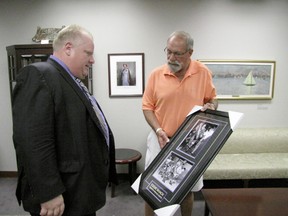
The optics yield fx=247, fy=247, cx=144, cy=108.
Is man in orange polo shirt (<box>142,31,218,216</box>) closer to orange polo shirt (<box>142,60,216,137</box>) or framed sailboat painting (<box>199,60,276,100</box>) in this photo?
orange polo shirt (<box>142,60,216,137</box>)

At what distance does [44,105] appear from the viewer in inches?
39.9

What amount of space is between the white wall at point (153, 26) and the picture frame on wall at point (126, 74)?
73 mm

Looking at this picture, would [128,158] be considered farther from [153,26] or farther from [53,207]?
[53,207]

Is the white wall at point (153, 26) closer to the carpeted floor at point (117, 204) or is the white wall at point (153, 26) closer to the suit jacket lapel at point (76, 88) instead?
the carpeted floor at point (117, 204)

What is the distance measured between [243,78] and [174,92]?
6.22ft

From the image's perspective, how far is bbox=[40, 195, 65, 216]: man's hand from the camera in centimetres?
106

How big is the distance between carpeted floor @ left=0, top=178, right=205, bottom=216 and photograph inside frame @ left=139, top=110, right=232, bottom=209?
1.36m

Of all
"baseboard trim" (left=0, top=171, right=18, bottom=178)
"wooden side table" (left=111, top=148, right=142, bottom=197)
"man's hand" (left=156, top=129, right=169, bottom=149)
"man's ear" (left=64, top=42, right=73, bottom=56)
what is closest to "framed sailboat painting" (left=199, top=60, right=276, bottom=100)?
"wooden side table" (left=111, top=148, right=142, bottom=197)

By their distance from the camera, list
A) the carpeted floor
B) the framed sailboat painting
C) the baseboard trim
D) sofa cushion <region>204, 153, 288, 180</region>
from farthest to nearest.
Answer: the baseboard trim < the framed sailboat painting < sofa cushion <region>204, 153, 288, 180</region> < the carpeted floor

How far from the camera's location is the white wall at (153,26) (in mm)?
3170

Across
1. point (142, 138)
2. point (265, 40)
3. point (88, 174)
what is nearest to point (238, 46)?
point (265, 40)

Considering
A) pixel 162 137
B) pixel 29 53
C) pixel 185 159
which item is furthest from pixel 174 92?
pixel 29 53

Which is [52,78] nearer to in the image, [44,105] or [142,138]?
[44,105]

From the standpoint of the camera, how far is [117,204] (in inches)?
107
